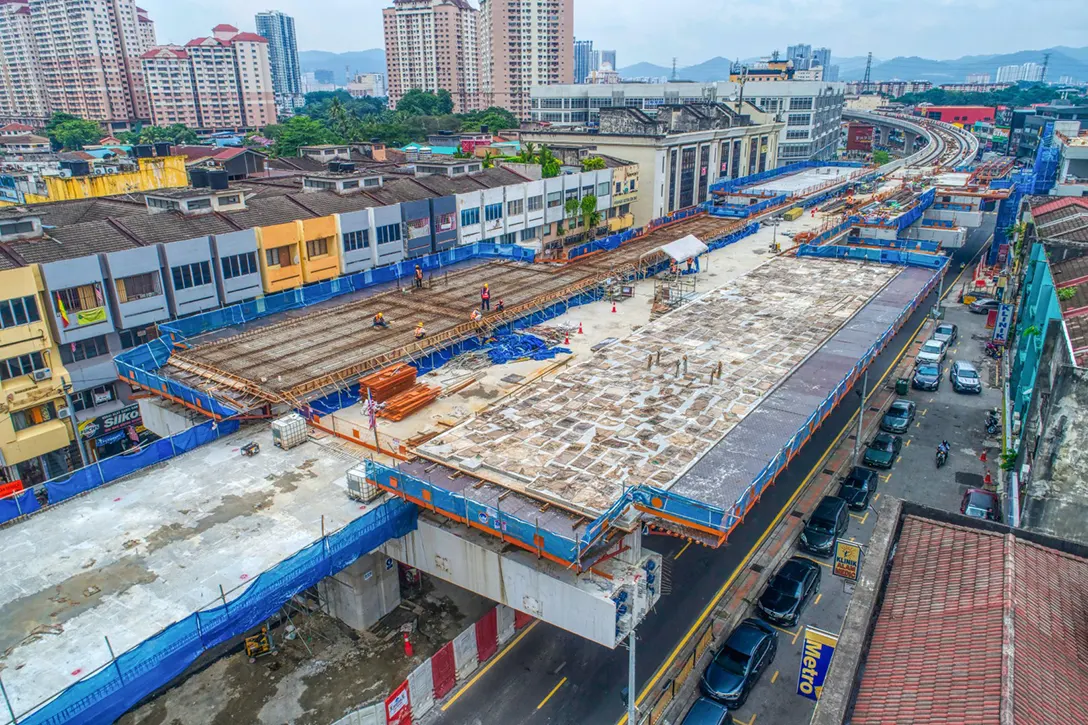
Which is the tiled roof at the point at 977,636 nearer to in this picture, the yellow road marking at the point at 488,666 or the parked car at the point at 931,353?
the yellow road marking at the point at 488,666

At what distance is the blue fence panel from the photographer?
2588 cm

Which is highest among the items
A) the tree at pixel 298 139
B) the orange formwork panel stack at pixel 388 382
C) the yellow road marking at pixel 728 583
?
the tree at pixel 298 139

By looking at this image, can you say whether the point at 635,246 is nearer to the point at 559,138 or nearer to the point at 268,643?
the point at 559,138

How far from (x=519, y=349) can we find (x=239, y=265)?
21.1 metres

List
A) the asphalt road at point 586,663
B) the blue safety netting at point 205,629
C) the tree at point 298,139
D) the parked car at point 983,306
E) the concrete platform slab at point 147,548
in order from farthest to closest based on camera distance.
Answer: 1. the tree at point 298,139
2. the parked car at point 983,306
3. the asphalt road at point 586,663
4. the concrete platform slab at point 147,548
5. the blue safety netting at point 205,629

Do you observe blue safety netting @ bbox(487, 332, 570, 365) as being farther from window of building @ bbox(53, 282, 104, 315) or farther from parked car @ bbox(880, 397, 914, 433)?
parked car @ bbox(880, 397, 914, 433)

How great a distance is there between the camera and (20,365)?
3841 centimetres

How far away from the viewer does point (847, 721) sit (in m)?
15.4

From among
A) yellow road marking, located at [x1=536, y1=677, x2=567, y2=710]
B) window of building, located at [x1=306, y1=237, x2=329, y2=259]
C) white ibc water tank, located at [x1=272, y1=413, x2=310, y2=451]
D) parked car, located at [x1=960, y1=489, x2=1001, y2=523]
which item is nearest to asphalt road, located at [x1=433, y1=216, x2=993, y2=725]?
yellow road marking, located at [x1=536, y1=677, x2=567, y2=710]

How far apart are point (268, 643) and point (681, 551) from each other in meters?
18.7

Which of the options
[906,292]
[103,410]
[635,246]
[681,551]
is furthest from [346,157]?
[681,551]

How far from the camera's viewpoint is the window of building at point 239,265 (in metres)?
47.8

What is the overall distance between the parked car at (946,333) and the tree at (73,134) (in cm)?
18672

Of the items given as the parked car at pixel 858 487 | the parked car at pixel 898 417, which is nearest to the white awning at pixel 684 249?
the parked car at pixel 898 417
